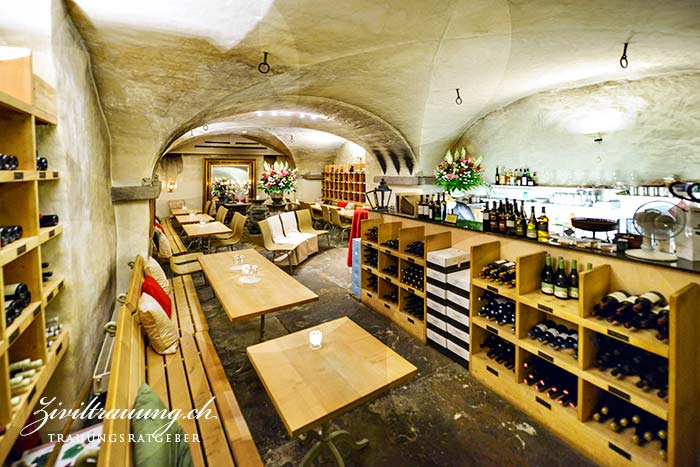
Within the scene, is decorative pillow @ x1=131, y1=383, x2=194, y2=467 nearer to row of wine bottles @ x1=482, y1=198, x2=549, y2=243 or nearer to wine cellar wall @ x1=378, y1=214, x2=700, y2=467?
wine cellar wall @ x1=378, y1=214, x2=700, y2=467

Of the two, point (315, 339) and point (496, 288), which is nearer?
point (315, 339)

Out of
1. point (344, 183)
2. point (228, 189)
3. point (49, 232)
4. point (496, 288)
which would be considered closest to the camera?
point (49, 232)

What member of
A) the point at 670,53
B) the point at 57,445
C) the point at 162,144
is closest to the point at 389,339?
the point at 57,445

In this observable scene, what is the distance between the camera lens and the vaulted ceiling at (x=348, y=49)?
2404 millimetres

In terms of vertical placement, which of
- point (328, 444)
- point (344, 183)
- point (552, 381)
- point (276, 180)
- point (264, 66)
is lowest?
point (328, 444)

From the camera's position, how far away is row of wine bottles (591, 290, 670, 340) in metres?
1.69

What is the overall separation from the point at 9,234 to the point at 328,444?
5.83ft

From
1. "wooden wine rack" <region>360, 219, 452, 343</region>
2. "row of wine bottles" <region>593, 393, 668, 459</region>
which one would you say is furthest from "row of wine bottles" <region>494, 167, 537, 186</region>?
"row of wine bottles" <region>593, 393, 668, 459</region>

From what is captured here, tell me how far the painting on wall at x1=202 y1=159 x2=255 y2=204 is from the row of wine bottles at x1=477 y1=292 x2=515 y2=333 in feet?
36.1

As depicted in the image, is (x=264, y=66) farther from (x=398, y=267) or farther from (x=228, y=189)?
(x=228, y=189)

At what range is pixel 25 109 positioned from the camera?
1441 mm

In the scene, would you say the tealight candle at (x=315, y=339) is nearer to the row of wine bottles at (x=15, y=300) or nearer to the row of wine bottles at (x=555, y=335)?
the row of wine bottles at (x=15, y=300)

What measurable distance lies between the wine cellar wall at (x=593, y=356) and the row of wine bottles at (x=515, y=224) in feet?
0.34

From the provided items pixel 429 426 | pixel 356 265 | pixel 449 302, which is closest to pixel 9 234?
pixel 429 426
